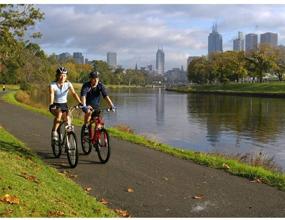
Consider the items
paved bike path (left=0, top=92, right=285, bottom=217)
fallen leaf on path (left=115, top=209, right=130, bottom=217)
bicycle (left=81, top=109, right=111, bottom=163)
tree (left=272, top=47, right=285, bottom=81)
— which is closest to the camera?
fallen leaf on path (left=115, top=209, right=130, bottom=217)

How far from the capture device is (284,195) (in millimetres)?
8922

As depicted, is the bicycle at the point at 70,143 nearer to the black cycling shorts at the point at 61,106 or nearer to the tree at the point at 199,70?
the black cycling shorts at the point at 61,106

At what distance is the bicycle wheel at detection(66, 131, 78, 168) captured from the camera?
10.8m

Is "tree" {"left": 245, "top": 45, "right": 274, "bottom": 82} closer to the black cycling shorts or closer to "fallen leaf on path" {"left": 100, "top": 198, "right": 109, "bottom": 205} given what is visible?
the black cycling shorts

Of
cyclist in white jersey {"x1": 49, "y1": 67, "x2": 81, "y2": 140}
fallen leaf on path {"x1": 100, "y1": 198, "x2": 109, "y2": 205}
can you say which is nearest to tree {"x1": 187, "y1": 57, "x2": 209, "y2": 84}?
cyclist in white jersey {"x1": 49, "y1": 67, "x2": 81, "y2": 140}

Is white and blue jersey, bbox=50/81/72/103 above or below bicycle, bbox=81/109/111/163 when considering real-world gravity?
above

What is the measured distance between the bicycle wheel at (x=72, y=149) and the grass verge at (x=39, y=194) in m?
0.64

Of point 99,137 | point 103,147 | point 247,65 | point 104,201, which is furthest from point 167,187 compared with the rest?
point 247,65

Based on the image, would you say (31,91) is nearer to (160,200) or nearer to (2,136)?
(2,136)

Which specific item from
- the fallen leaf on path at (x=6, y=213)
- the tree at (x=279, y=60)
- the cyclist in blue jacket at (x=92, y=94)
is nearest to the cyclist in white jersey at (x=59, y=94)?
the cyclist in blue jacket at (x=92, y=94)

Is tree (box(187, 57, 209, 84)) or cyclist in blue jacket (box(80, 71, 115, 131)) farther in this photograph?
tree (box(187, 57, 209, 84))

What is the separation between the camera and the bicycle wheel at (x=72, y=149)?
1080cm

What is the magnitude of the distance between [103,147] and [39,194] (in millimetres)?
4073

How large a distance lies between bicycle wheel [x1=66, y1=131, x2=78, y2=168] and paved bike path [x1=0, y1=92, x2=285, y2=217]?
0.19 metres
